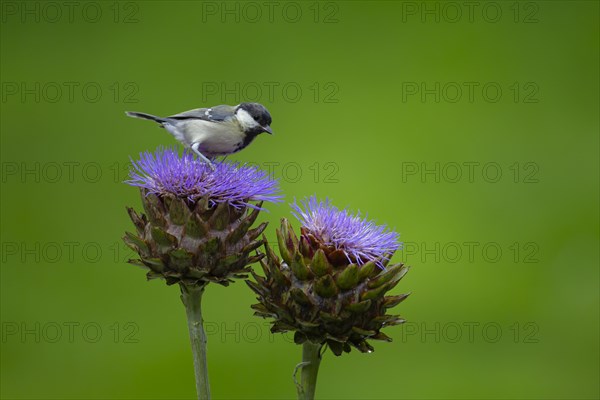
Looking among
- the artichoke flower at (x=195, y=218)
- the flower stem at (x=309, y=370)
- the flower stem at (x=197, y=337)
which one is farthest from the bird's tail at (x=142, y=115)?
the flower stem at (x=309, y=370)

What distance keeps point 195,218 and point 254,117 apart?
0.86ft

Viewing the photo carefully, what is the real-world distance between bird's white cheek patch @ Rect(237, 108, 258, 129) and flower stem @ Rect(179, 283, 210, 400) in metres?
0.33

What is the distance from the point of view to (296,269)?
1302 mm

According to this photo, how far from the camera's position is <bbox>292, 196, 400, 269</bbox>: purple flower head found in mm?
1312

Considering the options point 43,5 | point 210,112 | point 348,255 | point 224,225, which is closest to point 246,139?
point 210,112

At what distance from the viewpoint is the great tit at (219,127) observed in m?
1.50

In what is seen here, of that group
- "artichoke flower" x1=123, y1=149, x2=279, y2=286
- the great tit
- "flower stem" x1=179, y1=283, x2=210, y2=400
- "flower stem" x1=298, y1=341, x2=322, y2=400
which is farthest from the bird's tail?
"flower stem" x1=298, y1=341, x2=322, y2=400

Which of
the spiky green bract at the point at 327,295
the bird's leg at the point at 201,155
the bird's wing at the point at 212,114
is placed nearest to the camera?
the spiky green bract at the point at 327,295

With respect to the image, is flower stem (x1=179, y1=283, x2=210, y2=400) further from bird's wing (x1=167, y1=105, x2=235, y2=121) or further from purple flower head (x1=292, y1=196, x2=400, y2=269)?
bird's wing (x1=167, y1=105, x2=235, y2=121)

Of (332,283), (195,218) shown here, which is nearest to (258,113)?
(195,218)

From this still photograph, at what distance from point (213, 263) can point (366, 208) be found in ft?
5.33

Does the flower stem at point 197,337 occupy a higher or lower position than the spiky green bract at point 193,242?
lower

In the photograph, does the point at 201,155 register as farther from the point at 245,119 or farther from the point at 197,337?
the point at 197,337

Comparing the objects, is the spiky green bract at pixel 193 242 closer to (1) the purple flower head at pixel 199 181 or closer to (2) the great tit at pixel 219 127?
(1) the purple flower head at pixel 199 181
